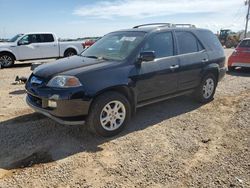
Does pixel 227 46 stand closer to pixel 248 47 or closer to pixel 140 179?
pixel 248 47

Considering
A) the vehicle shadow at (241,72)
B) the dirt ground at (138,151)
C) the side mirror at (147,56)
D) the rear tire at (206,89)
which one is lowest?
the dirt ground at (138,151)

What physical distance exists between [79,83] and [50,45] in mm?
11871

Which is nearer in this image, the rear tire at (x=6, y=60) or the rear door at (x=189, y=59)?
the rear door at (x=189, y=59)

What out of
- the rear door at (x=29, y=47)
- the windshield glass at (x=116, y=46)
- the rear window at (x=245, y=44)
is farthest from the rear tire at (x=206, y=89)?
the rear door at (x=29, y=47)

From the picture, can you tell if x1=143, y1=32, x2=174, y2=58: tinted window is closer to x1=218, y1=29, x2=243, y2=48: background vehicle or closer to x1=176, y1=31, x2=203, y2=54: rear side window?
x1=176, y1=31, x2=203, y2=54: rear side window

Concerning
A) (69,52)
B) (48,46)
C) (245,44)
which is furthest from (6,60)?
(245,44)

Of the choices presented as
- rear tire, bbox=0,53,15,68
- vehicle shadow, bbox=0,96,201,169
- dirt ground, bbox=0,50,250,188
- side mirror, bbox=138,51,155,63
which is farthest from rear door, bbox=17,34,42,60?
side mirror, bbox=138,51,155,63

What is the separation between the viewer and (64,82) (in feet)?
14.7

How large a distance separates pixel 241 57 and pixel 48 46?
9486 millimetres

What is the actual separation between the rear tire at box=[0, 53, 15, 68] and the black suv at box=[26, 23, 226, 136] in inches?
379

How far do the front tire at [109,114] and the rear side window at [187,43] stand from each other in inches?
76.1

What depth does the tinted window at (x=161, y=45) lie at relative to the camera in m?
5.49

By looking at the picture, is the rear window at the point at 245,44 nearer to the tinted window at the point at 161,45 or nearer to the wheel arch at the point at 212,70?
the wheel arch at the point at 212,70

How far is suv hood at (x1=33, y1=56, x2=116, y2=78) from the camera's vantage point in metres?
4.69
